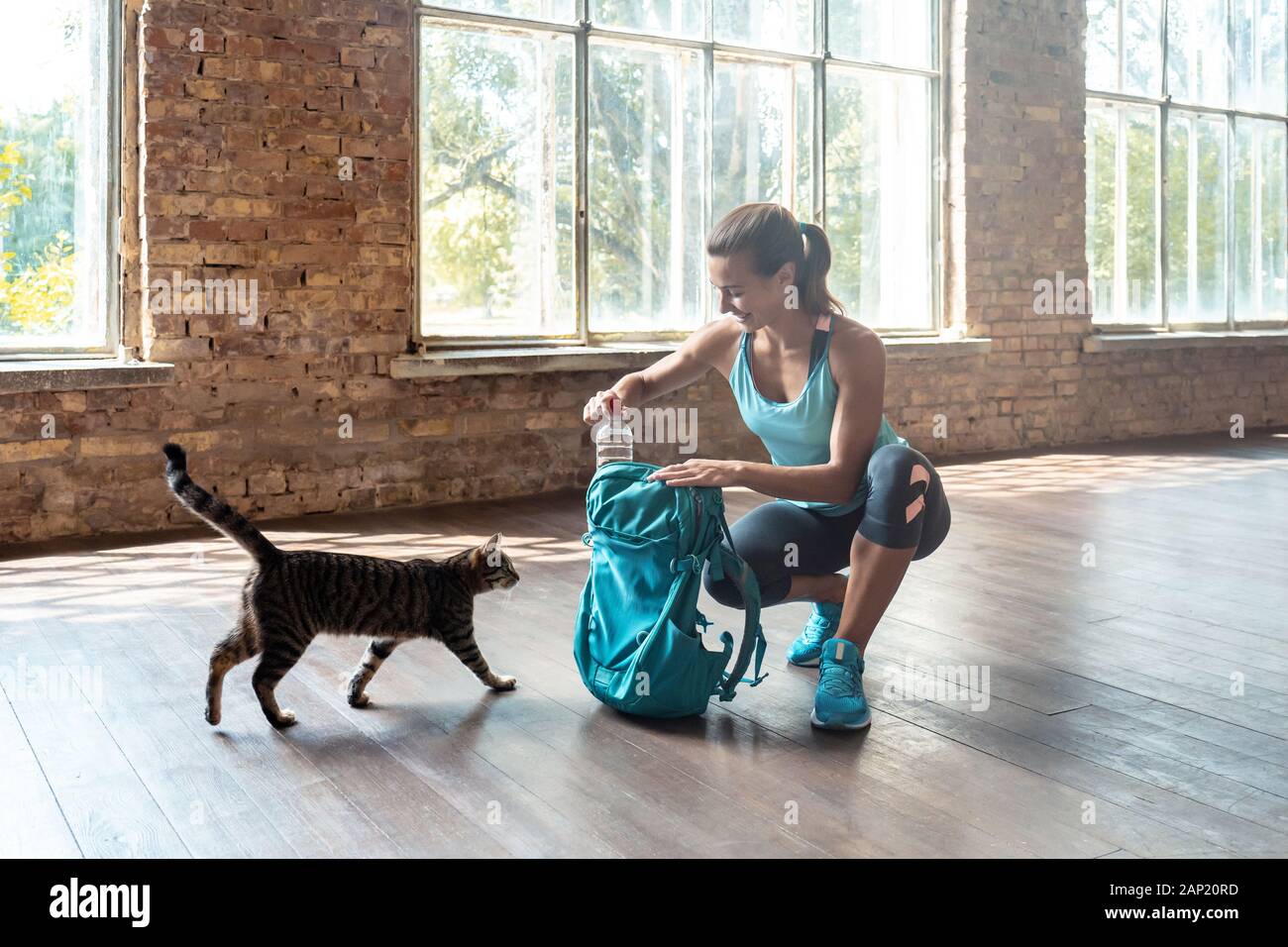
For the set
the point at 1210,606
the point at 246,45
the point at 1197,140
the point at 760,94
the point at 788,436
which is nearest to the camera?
the point at 788,436

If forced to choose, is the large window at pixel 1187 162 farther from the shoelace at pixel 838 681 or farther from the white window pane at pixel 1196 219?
the shoelace at pixel 838 681

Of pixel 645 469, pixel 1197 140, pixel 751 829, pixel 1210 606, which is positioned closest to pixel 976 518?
pixel 1210 606

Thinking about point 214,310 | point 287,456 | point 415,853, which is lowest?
point 415,853

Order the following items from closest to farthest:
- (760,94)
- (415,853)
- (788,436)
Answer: (415,853) → (788,436) → (760,94)

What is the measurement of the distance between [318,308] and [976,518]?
2956 mm

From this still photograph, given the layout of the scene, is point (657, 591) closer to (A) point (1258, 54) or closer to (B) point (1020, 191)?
(B) point (1020, 191)

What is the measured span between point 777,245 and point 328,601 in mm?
1253

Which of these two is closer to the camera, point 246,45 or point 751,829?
point 751,829

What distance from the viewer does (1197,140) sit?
932cm

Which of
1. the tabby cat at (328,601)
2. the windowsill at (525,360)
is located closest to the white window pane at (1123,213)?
the windowsill at (525,360)

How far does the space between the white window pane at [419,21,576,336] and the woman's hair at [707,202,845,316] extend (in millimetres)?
3318

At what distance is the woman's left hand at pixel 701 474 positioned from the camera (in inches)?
105

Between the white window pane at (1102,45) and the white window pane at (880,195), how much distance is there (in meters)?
1.54

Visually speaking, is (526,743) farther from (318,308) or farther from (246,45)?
(246,45)
